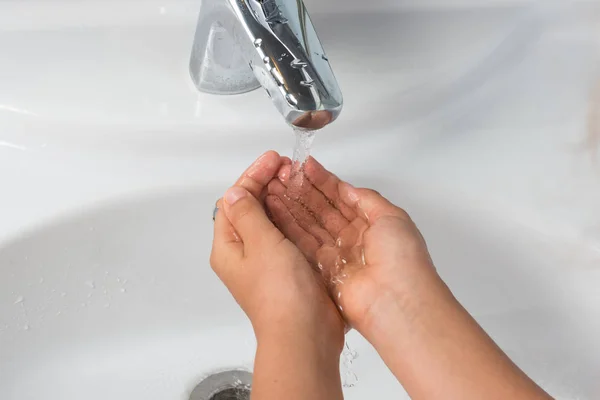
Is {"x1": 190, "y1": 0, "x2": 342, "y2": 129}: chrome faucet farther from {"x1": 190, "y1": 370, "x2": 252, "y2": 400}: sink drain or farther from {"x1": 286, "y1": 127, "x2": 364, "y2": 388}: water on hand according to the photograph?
{"x1": 190, "y1": 370, "x2": 252, "y2": 400}: sink drain

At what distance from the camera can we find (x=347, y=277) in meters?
0.46

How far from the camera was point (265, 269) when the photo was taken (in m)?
0.43

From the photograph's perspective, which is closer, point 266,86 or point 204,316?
point 266,86

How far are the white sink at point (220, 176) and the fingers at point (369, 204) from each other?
0.08 ft

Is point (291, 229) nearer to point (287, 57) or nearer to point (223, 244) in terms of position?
point (223, 244)

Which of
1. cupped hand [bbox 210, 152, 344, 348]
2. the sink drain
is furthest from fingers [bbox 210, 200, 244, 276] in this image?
the sink drain

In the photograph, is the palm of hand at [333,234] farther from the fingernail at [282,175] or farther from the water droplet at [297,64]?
the water droplet at [297,64]

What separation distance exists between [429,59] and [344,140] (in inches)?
3.7

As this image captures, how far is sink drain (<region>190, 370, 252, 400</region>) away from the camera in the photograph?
1.66 ft

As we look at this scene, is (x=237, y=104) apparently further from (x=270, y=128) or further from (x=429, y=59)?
(x=429, y=59)

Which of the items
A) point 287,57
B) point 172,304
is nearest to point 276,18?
point 287,57

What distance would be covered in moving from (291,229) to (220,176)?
6cm

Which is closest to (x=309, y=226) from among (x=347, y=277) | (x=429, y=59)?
(x=347, y=277)

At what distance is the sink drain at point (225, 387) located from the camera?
0.51 meters
